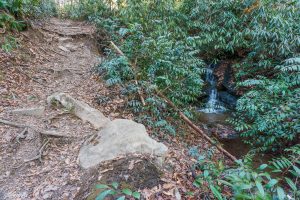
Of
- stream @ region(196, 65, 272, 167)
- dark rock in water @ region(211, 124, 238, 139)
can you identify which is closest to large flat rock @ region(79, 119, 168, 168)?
stream @ region(196, 65, 272, 167)

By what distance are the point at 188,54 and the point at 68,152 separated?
351cm

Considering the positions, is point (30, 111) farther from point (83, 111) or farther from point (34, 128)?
point (83, 111)

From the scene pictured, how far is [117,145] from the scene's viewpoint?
264 centimetres

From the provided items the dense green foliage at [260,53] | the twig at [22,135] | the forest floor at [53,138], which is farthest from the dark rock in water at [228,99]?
the twig at [22,135]

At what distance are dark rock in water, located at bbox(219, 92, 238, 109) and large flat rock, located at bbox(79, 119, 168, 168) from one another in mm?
5277

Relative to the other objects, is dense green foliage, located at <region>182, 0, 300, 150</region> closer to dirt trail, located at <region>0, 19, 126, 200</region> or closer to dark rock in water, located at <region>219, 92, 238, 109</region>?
dark rock in water, located at <region>219, 92, 238, 109</region>

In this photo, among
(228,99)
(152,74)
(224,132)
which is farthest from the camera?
(228,99)

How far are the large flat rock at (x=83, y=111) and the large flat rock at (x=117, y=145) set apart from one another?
17.6 inches

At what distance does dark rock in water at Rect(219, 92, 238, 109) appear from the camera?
7.43 metres

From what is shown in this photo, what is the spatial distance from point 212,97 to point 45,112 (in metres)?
5.99

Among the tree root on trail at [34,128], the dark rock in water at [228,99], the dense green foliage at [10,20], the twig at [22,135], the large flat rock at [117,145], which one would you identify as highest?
the dense green foliage at [10,20]

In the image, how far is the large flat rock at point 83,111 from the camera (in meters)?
3.47

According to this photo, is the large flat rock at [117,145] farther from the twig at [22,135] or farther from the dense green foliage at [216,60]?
the twig at [22,135]

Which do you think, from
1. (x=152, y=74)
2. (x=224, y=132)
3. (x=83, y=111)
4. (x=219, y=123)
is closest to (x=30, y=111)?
(x=83, y=111)
